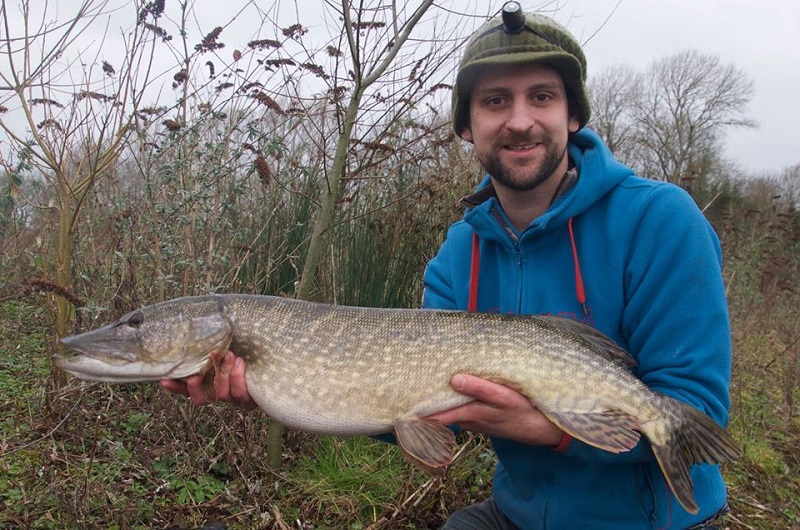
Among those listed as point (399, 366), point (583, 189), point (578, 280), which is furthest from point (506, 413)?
point (583, 189)

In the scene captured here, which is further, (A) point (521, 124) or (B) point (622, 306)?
(A) point (521, 124)

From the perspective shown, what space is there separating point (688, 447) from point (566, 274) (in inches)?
25.2

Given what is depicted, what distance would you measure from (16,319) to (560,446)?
4.68m

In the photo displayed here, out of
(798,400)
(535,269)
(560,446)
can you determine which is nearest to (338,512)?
(560,446)

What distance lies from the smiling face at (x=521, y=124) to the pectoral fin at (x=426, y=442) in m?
0.88

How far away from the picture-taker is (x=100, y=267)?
3.88 m

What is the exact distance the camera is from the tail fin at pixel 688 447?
160cm

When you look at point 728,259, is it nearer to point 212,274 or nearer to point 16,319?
point 212,274

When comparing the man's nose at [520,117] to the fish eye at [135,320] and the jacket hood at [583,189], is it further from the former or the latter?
the fish eye at [135,320]

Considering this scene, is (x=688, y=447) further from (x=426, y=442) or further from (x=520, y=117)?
(x=520, y=117)

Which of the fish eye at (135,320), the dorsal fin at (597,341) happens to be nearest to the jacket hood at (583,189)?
the dorsal fin at (597,341)

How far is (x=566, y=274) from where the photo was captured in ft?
6.47

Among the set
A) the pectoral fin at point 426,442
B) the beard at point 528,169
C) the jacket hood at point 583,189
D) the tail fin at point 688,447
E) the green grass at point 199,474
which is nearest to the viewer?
the tail fin at point 688,447

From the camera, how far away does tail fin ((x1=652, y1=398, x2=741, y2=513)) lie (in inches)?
63.1
